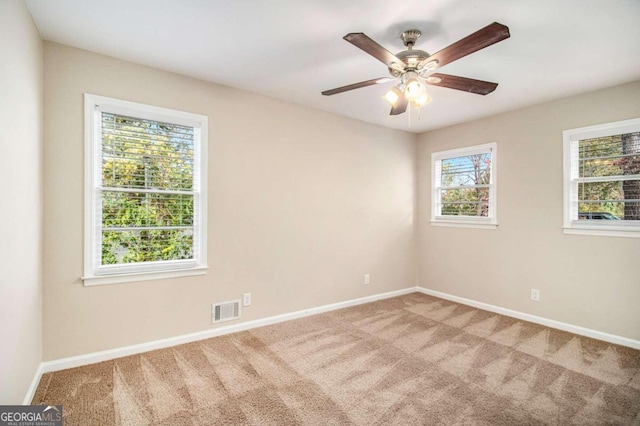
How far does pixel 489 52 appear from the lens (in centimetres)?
248

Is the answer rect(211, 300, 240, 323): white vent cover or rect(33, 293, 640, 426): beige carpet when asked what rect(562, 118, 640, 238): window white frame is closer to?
rect(33, 293, 640, 426): beige carpet

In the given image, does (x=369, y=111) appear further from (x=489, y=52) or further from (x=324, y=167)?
(x=489, y=52)

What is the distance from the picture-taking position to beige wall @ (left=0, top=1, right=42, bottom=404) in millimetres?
1613

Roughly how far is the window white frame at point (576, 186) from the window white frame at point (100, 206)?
389 cm

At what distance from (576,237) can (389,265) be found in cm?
225

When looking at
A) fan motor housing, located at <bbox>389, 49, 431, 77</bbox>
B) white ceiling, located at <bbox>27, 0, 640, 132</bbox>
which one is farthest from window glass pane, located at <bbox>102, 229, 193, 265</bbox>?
fan motor housing, located at <bbox>389, 49, 431, 77</bbox>

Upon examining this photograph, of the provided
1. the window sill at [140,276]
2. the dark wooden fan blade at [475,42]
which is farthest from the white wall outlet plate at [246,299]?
the dark wooden fan blade at [475,42]

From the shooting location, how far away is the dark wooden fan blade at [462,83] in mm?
2221

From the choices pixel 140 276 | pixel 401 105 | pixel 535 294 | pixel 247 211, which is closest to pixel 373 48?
pixel 401 105

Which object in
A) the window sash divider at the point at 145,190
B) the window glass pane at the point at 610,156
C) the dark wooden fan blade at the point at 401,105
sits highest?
the dark wooden fan blade at the point at 401,105

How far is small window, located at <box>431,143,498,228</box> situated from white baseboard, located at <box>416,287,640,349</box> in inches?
41.8

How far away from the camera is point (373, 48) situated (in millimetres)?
1898

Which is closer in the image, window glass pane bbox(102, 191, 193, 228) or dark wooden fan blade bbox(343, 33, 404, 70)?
dark wooden fan blade bbox(343, 33, 404, 70)

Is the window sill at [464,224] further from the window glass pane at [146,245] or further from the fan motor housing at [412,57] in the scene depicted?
the window glass pane at [146,245]
